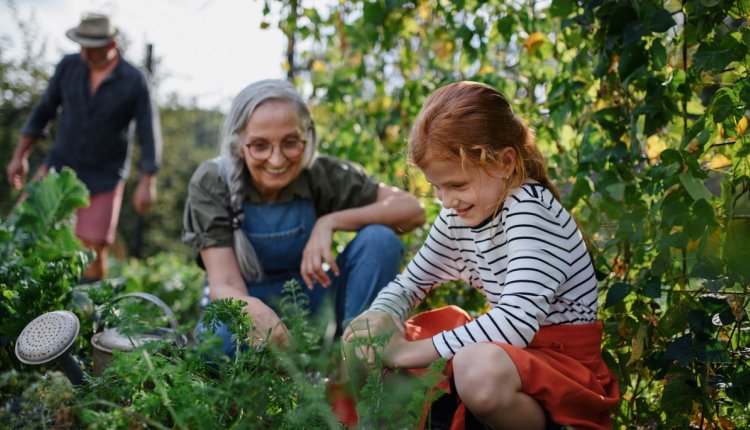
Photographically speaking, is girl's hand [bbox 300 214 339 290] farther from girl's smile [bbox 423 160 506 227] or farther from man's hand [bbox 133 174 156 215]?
man's hand [bbox 133 174 156 215]

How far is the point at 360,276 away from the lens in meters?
2.43

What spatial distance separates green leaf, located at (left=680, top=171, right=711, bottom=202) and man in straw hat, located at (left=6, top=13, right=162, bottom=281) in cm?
373

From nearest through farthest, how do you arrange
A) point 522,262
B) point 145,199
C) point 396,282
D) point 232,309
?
point 232,309, point 522,262, point 396,282, point 145,199

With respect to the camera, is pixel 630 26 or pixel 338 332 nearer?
pixel 630 26

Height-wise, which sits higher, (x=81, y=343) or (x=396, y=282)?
(x=396, y=282)

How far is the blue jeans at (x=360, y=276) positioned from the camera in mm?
2402

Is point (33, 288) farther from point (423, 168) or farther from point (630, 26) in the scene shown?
point (630, 26)

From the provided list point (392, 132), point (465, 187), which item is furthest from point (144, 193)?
point (465, 187)

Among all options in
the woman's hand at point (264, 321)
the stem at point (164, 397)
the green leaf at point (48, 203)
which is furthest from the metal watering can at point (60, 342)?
the green leaf at point (48, 203)

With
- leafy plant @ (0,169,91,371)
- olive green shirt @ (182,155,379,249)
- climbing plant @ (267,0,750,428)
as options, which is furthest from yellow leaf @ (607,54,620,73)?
leafy plant @ (0,169,91,371)

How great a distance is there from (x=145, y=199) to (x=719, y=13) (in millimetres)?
3790

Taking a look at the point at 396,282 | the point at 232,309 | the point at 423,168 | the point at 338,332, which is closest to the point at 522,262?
the point at 423,168

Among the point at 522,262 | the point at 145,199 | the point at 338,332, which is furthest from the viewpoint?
the point at 145,199

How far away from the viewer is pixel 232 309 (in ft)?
4.91
